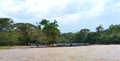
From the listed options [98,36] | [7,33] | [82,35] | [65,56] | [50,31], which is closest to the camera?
[65,56]

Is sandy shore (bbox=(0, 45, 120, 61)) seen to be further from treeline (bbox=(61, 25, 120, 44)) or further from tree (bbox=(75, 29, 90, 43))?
tree (bbox=(75, 29, 90, 43))

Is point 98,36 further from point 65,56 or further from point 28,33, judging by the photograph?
point 65,56

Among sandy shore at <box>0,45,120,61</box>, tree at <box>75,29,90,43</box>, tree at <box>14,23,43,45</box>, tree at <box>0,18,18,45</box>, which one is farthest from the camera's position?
tree at <box>75,29,90,43</box>

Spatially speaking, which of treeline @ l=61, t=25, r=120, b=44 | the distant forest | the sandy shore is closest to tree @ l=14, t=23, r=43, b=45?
the distant forest

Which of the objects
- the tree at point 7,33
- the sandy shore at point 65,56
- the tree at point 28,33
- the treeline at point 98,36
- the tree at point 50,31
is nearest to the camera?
the sandy shore at point 65,56

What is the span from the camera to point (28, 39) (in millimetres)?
79312

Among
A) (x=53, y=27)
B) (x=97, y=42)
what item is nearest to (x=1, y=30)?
(x=53, y=27)

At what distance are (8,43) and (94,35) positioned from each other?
35.3 metres

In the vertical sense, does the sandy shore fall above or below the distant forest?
below

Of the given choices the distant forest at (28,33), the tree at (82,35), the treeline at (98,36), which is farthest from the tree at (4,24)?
the tree at (82,35)

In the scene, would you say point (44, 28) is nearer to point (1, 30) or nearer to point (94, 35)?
point (1, 30)

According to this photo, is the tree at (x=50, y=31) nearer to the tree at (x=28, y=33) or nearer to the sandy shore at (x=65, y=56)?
the tree at (x=28, y=33)

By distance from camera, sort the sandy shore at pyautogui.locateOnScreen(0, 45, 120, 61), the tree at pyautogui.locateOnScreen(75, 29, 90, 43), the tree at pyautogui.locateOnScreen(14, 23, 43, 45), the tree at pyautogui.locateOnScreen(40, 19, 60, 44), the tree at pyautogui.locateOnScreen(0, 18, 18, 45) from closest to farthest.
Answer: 1. the sandy shore at pyautogui.locateOnScreen(0, 45, 120, 61)
2. the tree at pyautogui.locateOnScreen(0, 18, 18, 45)
3. the tree at pyautogui.locateOnScreen(14, 23, 43, 45)
4. the tree at pyautogui.locateOnScreen(40, 19, 60, 44)
5. the tree at pyautogui.locateOnScreen(75, 29, 90, 43)

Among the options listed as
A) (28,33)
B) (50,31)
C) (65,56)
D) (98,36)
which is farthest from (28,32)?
(65,56)
